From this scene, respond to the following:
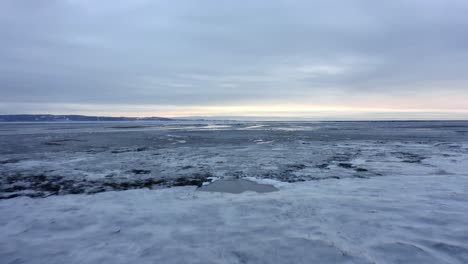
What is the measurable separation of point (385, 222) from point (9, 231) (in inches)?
247

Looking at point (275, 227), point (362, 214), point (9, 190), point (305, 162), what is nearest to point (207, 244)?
point (275, 227)

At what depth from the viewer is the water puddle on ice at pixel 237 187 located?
6727 mm

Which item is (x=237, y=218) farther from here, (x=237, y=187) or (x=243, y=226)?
(x=237, y=187)

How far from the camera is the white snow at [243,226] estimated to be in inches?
137

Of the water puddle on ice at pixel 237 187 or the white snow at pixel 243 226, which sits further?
the water puddle on ice at pixel 237 187

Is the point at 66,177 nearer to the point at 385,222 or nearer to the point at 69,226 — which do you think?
the point at 69,226

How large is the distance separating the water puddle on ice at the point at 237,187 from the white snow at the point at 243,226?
1.36 ft

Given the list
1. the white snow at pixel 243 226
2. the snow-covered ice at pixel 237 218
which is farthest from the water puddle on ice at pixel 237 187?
the white snow at pixel 243 226

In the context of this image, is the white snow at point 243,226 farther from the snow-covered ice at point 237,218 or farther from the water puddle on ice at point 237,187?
the water puddle on ice at point 237,187

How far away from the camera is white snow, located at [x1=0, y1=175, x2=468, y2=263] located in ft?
11.4

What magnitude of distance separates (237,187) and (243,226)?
2689 millimetres

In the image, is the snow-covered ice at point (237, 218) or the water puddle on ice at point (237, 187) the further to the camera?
the water puddle on ice at point (237, 187)

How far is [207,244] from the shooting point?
3.78 metres

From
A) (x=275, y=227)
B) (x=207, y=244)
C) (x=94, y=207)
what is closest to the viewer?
(x=207, y=244)
